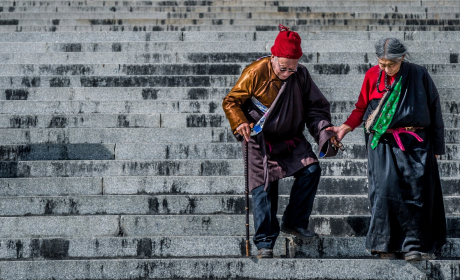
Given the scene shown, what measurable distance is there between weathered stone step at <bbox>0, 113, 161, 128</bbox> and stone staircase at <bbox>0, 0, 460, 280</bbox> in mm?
14

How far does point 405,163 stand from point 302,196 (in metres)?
0.74

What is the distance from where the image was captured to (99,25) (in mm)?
11445

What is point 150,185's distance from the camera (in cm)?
704

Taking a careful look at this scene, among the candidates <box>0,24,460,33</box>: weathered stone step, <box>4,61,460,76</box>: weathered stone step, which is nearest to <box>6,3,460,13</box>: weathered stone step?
<box>0,24,460,33</box>: weathered stone step

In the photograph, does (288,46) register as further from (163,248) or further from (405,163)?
(163,248)

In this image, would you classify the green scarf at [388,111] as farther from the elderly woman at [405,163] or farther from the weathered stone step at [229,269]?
the weathered stone step at [229,269]

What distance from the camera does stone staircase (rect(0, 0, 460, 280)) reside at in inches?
236

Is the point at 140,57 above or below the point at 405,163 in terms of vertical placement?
above

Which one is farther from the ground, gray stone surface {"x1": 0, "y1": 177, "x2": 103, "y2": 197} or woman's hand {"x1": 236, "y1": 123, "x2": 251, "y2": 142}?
woman's hand {"x1": 236, "y1": 123, "x2": 251, "y2": 142}

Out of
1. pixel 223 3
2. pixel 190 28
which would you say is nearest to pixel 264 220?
pixel 190 28

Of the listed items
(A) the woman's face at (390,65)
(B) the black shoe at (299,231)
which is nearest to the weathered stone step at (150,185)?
(B) the black shoe at (299,231)

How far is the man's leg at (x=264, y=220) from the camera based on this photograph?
223 inches

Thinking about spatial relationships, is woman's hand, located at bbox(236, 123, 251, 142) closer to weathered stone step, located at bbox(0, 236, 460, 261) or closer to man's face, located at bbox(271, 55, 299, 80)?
man's face, located at bbox(271, 55, 299, 80)

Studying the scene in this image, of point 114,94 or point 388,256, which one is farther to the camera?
point 114,94
